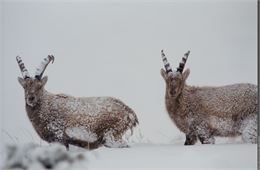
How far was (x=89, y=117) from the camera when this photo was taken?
2225 mm

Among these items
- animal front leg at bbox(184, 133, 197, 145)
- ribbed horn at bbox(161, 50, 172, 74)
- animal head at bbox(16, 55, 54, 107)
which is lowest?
animal front leg at bbox(184, 133, 197, 145)

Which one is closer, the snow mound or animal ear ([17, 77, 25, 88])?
the snow mound

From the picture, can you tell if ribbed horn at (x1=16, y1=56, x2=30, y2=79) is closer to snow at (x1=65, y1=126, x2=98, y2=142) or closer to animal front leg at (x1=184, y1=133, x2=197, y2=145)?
snow at (x1=65, y1=126, x2=98, y2=142)

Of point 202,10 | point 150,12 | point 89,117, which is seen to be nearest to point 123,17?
point 150,12

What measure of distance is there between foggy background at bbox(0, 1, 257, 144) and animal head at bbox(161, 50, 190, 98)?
3 centimetres

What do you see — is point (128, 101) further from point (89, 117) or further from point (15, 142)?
point (15, 142)

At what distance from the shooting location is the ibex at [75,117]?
218 cm

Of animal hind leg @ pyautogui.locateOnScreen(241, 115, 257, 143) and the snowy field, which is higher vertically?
the snowy field

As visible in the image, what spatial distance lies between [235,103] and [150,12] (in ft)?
2.68

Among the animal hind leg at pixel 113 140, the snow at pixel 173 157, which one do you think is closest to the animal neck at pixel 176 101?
the snow at pixel 173 157

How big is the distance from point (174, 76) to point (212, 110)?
34cm

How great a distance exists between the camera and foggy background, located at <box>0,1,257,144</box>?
2168mm

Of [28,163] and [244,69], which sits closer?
[28,163]

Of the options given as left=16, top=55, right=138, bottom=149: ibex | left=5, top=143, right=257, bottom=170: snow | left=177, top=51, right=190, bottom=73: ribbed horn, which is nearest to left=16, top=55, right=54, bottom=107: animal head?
left=16, top=55, right=138, bottom=149: ibex
